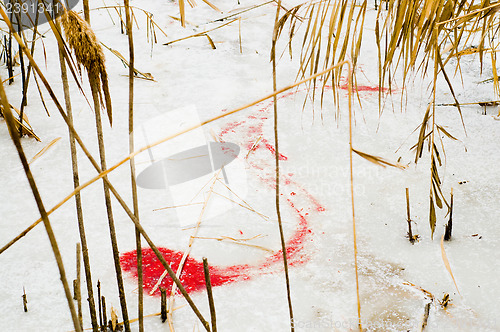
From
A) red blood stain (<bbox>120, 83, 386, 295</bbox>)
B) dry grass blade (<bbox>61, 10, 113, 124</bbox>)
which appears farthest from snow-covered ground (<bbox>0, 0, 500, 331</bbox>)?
dry grass blade (<bbox>61, 10, 113, 124</bbox>)

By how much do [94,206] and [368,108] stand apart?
0.96 m

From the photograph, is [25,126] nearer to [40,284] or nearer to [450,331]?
[40,284]

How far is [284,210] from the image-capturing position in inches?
55.6

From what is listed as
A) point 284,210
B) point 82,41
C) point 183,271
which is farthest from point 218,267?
point 82,41

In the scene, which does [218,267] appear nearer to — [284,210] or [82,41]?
[284,210]

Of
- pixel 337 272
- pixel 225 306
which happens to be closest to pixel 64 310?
pixel 225 306

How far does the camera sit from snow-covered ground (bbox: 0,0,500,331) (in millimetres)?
1067

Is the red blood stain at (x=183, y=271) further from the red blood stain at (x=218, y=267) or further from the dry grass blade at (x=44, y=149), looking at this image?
the dry grass blade at (x=44, y=149)

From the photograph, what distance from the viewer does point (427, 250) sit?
1.21 meters

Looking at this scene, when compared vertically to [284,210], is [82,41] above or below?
above

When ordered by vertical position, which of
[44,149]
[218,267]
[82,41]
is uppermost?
[82,41]

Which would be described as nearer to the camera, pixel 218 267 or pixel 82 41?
pixel 82 41

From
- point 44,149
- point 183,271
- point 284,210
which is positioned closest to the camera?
point 183,271

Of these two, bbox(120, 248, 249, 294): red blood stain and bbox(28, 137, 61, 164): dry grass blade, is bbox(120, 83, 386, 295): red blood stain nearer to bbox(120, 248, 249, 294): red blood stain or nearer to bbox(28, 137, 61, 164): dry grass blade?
bbox(120, 248, 249, 294): red blood stain
